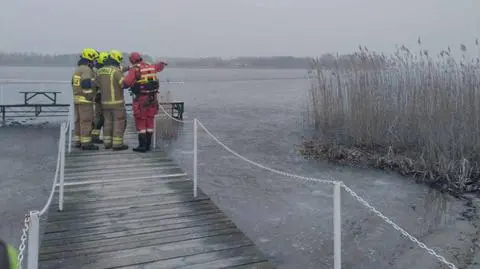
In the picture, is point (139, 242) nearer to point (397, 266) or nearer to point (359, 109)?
point (397, 266)

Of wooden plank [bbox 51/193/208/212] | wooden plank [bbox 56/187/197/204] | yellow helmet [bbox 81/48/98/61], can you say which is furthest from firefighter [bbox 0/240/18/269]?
yellow helmet [bbox 81/48/98/61]

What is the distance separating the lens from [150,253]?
4.09m

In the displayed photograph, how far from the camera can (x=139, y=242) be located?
4324mm

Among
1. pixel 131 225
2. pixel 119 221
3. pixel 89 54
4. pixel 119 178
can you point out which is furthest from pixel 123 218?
pixel 89 54

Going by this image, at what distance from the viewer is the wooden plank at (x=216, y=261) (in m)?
3.86

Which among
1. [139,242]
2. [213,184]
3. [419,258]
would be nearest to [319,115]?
[213,184]

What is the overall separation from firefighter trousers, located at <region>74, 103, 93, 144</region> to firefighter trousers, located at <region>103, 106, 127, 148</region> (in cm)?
27

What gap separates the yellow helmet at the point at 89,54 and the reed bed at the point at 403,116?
559cm

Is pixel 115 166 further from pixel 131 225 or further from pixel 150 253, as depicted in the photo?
pixel 150 253

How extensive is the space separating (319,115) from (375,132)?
2744 mm

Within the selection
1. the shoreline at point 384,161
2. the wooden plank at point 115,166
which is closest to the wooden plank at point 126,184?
the wooden plank at point 115,166

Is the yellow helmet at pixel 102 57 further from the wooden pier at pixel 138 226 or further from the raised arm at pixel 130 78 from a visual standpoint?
the wooden pier at pixel 138 226

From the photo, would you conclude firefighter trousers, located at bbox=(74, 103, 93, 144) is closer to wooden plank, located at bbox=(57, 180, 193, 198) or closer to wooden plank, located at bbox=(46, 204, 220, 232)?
wooden plank, located at bbox=(57, 180, 193, 198)

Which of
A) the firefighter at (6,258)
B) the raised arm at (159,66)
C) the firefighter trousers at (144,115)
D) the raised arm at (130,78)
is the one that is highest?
the raised arm at (159,66)
